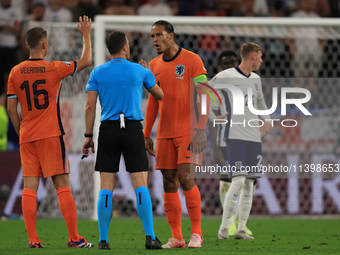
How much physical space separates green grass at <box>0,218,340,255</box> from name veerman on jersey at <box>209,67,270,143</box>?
46.1 inches

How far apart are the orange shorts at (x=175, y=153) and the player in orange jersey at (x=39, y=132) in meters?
0.90

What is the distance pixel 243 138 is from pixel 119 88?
6.23ft

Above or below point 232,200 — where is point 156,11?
above

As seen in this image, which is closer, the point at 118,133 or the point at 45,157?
the point at 118,133

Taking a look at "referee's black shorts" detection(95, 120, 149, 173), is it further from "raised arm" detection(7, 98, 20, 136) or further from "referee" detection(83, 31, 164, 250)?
"raised arm" detection(7, 98, 20, 136)

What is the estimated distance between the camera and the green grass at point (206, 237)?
4.59 metres

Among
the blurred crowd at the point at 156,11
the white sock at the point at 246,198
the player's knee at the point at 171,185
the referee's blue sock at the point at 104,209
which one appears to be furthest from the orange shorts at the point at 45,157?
the blurred crowd at the point at 156,11

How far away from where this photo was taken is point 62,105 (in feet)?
30.0

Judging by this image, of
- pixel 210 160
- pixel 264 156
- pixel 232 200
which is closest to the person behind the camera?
pixel 232 200

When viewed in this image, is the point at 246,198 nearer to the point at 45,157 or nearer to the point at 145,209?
the point at 145,209

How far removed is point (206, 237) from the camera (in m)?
6.00

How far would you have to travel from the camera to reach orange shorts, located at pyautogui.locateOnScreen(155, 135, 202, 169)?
16.0 ft

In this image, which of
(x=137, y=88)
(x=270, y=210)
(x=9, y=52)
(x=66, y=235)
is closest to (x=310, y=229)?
(x=270, y=210)

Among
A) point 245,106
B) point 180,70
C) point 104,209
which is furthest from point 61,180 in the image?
point 245,106
